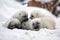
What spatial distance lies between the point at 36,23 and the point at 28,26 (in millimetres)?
160

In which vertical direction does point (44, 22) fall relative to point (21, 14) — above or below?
below

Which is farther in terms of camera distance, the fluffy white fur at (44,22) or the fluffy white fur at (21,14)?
the fluffy white fur at (21,14)

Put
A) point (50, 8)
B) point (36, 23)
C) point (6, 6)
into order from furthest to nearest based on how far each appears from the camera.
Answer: point (50, 8)
point (6, 6)
point (36, 23)

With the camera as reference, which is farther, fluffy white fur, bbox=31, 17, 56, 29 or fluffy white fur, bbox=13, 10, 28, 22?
fluffy white fur, bbox=13, 10, 28, 22

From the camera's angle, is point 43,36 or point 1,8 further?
point 1,8

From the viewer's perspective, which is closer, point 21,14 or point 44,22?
point 44,22

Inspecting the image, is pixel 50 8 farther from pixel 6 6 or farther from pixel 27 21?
pixel 27 21

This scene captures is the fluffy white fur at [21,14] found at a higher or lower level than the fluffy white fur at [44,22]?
higher

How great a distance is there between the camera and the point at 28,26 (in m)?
3.07

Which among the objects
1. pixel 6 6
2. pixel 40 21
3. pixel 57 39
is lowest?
pixel 57 39

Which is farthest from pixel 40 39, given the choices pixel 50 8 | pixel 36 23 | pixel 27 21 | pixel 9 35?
pixel 50 8

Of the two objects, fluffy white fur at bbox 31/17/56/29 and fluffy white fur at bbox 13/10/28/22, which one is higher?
fluffy white fur at bbox 13/10/28/22

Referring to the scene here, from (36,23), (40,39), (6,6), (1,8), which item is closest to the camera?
(40,39)

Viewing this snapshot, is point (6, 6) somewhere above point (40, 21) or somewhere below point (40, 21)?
above
